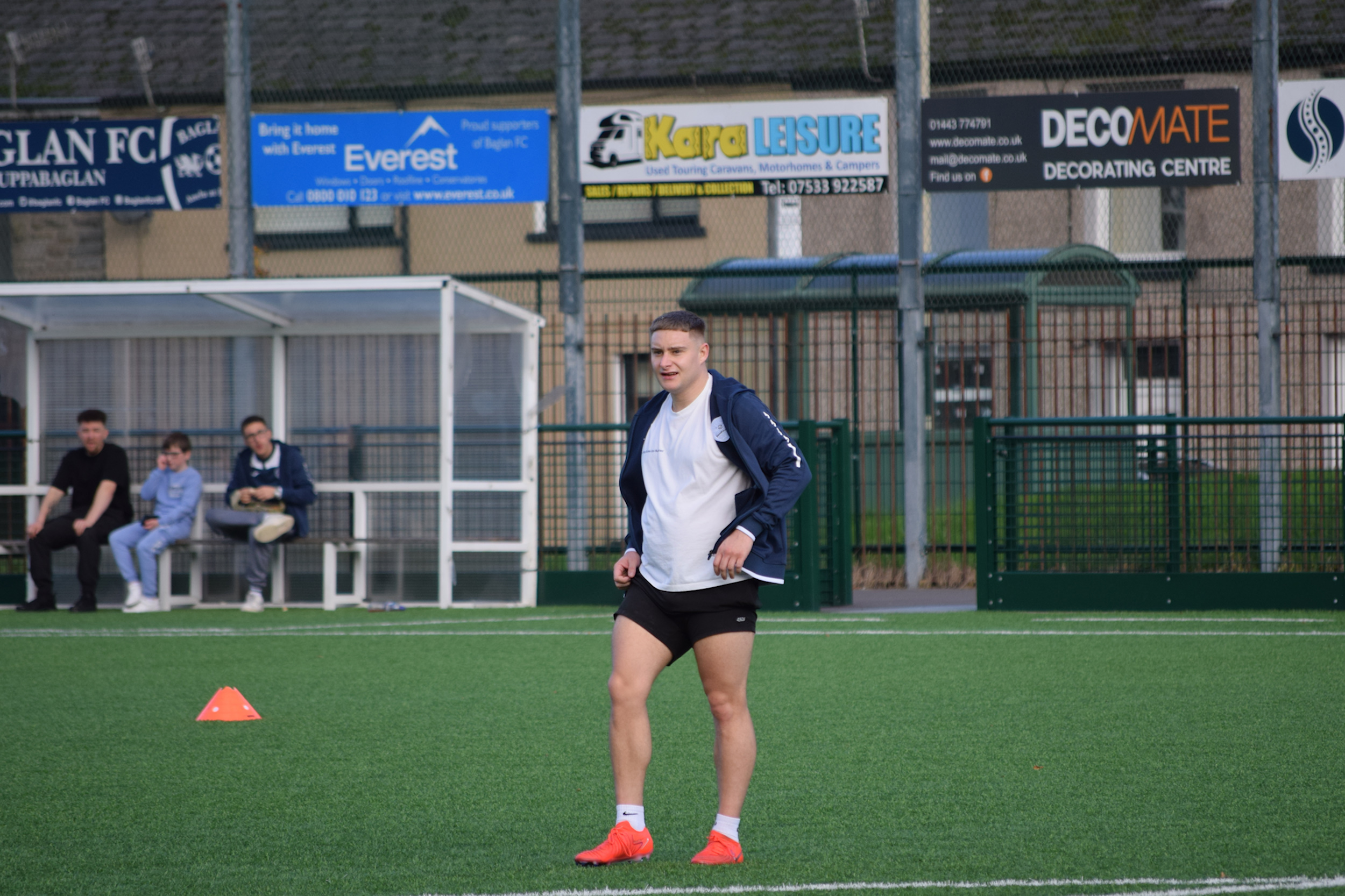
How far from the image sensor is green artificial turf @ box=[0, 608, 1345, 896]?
167 inches

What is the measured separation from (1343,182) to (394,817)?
1371 centimetres

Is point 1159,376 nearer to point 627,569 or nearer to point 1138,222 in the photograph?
point 1138,222

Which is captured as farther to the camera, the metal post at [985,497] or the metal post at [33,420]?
the metal post at [33,420]

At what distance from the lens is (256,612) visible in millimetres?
11836

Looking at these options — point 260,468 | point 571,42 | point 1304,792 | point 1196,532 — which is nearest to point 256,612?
point 260,468

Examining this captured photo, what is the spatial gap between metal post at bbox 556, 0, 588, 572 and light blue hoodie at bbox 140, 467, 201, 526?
3003mm

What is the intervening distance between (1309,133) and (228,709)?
9414 millimetres

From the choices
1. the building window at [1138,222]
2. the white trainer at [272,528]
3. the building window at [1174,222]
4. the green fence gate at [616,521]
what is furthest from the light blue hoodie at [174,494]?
the building window at [1174,222]

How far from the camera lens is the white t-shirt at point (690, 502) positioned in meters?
4.23

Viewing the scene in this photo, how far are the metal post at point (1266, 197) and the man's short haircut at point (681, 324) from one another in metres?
8.60

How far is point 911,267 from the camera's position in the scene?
12.3 metres

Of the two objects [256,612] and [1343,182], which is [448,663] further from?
[1343,182]

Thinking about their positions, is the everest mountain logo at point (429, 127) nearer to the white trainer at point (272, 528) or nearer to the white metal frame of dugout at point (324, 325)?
the white metal frame of dugout at point (324, 325)

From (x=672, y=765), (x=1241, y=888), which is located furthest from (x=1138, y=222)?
(x=1241, y=888)
